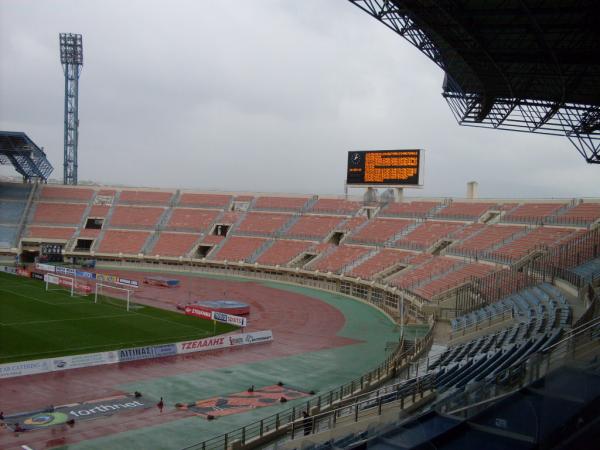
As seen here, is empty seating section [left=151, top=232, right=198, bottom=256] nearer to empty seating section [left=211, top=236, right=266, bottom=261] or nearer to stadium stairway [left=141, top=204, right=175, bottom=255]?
stadium stairway [left=141, top=204, right=175, bottom=255]

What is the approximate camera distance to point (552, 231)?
4584 cm

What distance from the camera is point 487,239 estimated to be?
164 ft

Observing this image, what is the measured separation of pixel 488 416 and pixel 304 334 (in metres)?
28.4

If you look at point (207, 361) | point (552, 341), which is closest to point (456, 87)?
point (552, 341)

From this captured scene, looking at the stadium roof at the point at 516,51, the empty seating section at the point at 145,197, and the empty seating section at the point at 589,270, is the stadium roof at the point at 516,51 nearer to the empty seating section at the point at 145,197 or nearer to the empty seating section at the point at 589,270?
the empty seating section at the point at 589,270

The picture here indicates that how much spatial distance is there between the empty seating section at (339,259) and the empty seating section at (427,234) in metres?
4.32

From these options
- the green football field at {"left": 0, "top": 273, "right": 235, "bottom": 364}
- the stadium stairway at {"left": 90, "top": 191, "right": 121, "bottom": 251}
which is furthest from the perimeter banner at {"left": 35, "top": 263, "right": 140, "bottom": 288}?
the stadium stairway at {"left": 90, "top": 191, "right": 121, "bottom": 251}

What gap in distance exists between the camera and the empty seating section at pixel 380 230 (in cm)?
6066

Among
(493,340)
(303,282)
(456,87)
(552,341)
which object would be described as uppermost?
(456,87)

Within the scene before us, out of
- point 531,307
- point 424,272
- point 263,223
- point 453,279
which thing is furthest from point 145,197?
point 531,307

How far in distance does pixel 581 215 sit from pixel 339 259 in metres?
23.2

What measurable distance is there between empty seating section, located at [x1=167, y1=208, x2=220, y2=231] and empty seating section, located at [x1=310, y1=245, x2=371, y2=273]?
19.6 metres

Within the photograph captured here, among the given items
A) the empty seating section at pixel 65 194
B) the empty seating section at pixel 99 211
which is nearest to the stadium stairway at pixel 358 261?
the empty seating section at pixel 99 211

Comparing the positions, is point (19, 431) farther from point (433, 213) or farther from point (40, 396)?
point (433, 213)
